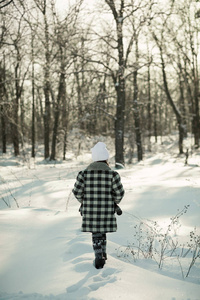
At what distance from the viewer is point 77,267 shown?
2.98 metres

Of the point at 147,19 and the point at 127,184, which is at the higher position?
the point at 147,19

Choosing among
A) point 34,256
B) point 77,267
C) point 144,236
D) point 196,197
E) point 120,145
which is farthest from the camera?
point 120,145

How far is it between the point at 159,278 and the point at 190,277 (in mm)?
473

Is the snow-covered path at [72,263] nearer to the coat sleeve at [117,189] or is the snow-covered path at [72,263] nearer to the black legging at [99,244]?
the black legging at [99,244]

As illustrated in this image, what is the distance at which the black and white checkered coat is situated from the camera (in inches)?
123

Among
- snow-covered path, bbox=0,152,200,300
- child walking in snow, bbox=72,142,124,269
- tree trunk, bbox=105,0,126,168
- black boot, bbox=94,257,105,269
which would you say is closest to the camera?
snow-covered path, bbox=0,152,200,300

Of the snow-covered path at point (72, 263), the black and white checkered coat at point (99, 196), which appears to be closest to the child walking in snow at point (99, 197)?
the black and white checkered coat at point (99, 196)

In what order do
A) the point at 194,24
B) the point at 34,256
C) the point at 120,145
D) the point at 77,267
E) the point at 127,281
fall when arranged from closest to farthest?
the point at 127,281
the point at 77,267
the point at 34,256
the point at 120,145
the point at 194,24

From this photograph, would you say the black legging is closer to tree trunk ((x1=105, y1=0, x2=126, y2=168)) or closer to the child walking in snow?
the child walking in snow

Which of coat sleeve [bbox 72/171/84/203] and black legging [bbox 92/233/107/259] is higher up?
coat sleeve [bbox 72/171/84/203]

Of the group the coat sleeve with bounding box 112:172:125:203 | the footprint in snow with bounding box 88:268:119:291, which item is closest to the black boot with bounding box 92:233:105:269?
the footprint in snow with bounding box 88:268:119:291

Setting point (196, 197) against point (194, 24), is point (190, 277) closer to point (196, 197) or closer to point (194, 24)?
point (196, 197)

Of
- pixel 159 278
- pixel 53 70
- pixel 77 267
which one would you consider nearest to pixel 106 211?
pixel 77 267

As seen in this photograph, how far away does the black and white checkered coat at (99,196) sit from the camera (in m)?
3.11
